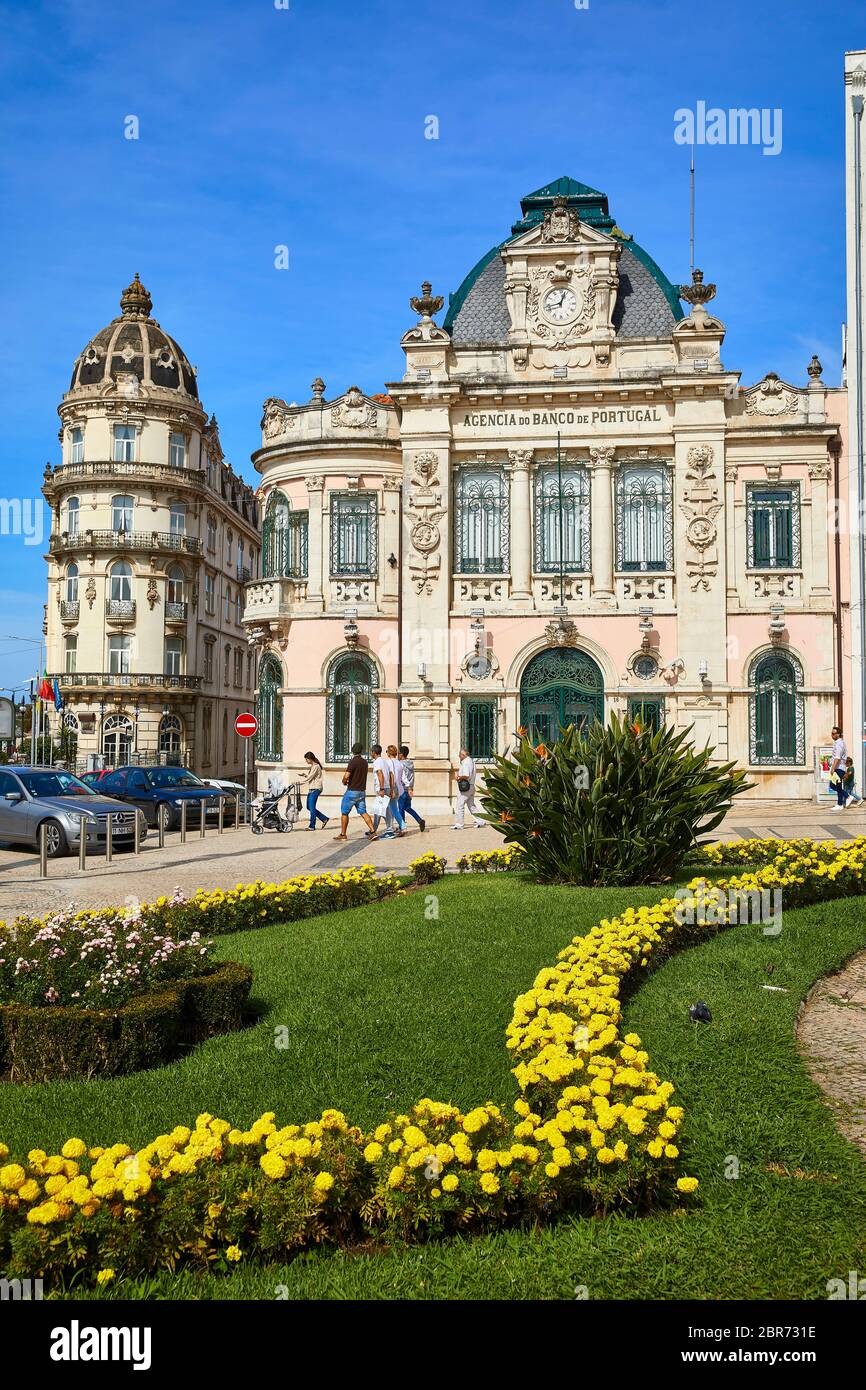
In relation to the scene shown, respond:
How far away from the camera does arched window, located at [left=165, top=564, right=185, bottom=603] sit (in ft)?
149

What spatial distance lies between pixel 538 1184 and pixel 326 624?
77.5ft

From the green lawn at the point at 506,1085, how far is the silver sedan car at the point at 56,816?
9.26m

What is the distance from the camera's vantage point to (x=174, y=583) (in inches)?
1806

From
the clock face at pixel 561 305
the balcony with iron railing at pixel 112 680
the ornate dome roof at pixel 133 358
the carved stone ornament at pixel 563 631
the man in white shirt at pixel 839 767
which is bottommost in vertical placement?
the man in white shirt at pixel 839 767

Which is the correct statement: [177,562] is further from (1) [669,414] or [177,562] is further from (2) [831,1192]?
(2) [831,1192]

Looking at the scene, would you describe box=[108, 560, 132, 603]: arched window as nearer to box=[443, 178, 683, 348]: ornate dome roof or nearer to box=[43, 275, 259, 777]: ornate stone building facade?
box=[43, 275, 259, 777]: ornate stone building facade

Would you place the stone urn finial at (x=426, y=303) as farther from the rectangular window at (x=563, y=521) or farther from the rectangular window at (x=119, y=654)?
the rectangular window at (x=119, y=654)

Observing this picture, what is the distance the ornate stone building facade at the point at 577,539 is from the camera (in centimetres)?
2644

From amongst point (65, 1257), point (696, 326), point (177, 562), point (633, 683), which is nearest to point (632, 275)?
point (696, 326)

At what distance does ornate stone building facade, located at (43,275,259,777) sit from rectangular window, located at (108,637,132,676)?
41mm

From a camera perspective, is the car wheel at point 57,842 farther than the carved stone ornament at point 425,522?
No

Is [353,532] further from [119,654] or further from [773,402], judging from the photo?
[119,654]

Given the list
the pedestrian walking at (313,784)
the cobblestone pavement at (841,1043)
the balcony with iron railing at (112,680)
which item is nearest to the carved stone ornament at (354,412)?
the pedestrian walking at (313,784)
